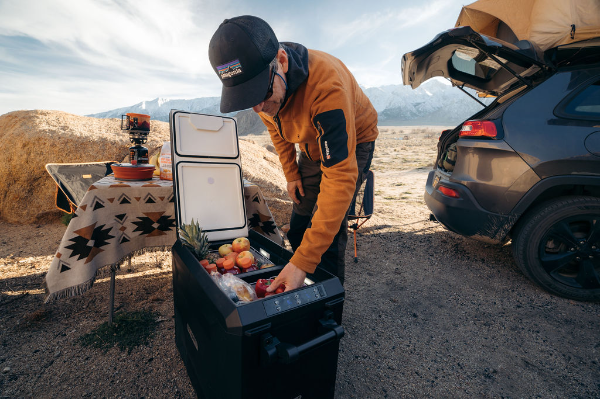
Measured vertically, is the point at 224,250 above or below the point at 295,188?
below

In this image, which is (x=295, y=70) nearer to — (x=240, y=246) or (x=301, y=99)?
(x=301, y=99)

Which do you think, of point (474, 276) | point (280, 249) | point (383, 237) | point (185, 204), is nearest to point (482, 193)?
point (474, 276)

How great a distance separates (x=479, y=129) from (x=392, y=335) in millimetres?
2106

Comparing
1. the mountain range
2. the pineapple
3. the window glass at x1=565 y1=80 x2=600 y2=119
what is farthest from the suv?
the mountain range

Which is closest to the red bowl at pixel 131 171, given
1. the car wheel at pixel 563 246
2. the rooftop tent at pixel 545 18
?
the car wheel at pixel 563 246

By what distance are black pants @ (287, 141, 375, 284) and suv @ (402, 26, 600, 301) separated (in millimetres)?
1306

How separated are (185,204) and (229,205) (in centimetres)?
34

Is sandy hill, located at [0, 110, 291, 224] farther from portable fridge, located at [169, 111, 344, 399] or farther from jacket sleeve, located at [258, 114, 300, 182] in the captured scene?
portable fridge, located at [169, 111, 344, 399]

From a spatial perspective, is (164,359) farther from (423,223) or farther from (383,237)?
(423,223)

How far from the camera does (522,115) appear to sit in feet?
8.57

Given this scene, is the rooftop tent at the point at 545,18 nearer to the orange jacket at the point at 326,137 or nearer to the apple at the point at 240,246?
the orange jacket at the point at 326,137

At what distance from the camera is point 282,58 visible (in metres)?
1.44

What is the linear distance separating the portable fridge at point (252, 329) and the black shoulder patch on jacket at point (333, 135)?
0.58m

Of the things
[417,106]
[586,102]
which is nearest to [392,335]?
[586,102]
